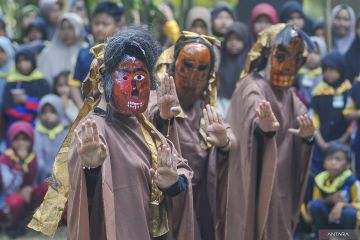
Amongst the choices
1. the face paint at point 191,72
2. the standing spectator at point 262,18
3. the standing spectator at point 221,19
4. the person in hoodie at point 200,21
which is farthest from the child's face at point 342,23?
the face paint at point 191,72

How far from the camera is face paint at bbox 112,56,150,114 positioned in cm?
646

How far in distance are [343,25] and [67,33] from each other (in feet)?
9.31

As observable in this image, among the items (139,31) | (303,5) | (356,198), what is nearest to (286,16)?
(303,5)

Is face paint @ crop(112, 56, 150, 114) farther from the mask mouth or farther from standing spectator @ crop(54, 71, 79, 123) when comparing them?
standing spectator @ crop(54, 71, 79, 123)

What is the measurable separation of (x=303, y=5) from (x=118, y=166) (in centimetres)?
640

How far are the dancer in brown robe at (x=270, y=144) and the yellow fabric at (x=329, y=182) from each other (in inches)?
56.1

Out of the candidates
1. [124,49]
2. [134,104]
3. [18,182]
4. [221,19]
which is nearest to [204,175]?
[134,104]

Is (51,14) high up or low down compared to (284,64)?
up

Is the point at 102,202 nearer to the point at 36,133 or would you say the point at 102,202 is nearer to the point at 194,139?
the point at 194,139

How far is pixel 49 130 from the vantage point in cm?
1127

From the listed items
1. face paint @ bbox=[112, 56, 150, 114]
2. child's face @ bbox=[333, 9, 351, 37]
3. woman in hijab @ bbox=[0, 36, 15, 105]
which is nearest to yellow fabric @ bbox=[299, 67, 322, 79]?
child's face @ bbox=[333, 9, 351, 37]

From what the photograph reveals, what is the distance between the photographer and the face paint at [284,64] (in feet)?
28.9

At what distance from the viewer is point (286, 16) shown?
11.8 meters

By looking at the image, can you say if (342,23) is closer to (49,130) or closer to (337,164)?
(337,164)
